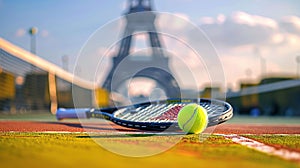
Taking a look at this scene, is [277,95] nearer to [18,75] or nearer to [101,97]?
[101,97]

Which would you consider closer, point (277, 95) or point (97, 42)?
point (97, 42)

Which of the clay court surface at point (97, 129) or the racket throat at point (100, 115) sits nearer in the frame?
the clay court surface at point (97, 129)

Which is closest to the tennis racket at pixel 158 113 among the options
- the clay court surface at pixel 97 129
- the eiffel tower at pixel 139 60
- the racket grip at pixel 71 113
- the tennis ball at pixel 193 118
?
the racket grip at pixel 71 113

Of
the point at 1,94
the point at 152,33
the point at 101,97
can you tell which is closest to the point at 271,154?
the point at 1,94

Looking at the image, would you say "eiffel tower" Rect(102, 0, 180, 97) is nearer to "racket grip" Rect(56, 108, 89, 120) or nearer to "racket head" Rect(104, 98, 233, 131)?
"racket grip" Rect(56, 108, 89, 120)

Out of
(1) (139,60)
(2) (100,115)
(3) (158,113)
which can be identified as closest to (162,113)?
(3) (158,113)

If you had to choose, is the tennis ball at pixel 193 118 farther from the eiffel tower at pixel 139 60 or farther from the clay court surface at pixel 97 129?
the eiffel tower at pixel 139 60
